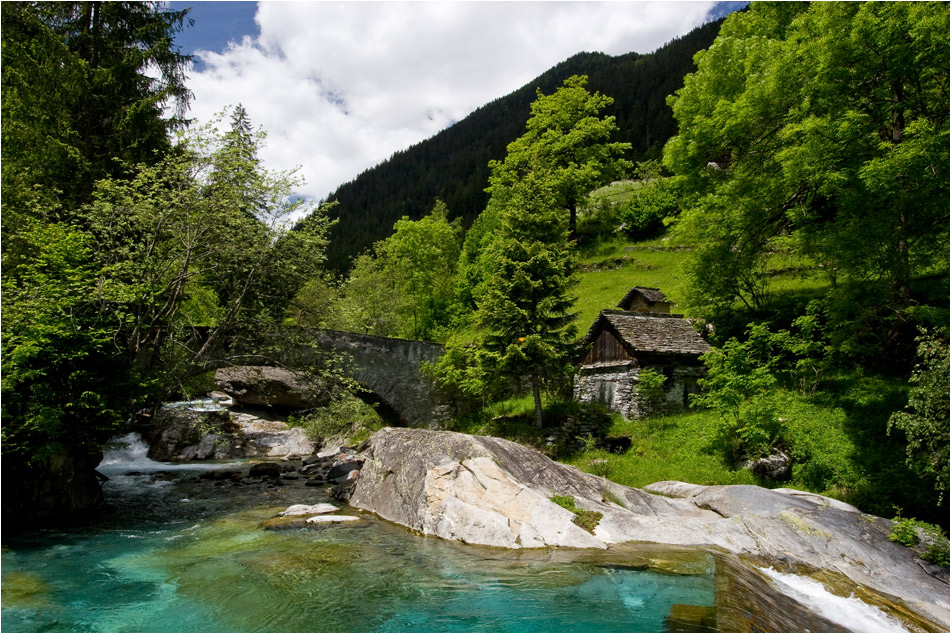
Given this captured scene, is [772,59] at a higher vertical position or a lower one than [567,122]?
lower

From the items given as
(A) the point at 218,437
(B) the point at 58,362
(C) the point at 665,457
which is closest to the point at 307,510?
(B) the point at 58,362

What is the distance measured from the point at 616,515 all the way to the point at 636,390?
397 inches

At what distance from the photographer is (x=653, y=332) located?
21281 mm

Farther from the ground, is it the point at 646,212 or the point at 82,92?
the point at 646,212

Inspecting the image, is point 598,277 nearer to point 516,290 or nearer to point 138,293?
point 516,290

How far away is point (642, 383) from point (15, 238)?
19153mm

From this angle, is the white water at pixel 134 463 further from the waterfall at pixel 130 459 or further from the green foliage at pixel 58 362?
the green foliage at pixel 58 362

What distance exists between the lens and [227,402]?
1216 inches

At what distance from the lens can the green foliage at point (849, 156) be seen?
12.3 m

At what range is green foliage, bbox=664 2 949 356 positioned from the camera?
485 inches

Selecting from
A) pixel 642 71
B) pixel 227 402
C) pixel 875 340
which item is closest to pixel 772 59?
pixel 875 340

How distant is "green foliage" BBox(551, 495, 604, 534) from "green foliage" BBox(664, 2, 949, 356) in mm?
9585

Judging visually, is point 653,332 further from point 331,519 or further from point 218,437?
point 218,437

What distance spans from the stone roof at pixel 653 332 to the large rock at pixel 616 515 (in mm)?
7597
